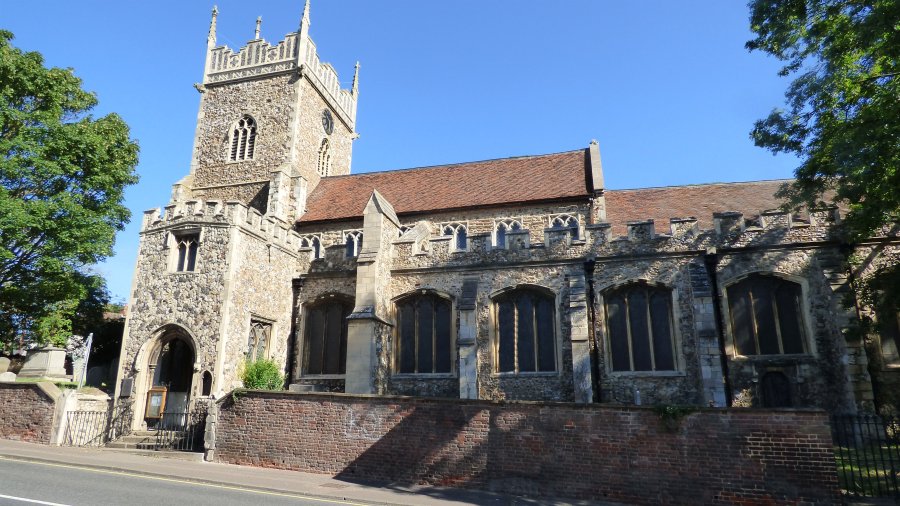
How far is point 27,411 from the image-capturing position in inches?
632

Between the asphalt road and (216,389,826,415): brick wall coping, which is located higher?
(216,389,826,415): brick wall coping

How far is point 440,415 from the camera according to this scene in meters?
11.3

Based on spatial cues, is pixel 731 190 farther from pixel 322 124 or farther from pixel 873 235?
pixel 322 124

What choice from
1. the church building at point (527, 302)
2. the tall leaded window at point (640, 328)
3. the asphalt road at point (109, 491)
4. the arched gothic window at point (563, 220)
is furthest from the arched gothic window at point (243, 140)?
the tall leaded window at point (640, 328)

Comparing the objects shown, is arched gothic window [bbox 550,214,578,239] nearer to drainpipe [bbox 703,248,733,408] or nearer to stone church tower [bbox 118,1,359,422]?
drainpipe [bbox 703,248,733,408]

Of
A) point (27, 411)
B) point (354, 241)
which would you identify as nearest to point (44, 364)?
point (27, 411)

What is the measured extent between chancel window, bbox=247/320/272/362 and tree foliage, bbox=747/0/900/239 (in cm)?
1560

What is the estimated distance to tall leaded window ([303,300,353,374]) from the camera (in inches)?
730

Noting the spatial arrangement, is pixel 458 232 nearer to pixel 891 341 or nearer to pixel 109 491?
pixel 891 341

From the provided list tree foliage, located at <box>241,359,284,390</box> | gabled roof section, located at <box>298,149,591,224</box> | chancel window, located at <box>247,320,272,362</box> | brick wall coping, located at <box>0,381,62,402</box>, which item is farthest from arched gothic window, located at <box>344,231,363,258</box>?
brick wall coping, located at <box>0,381,62,402</box>

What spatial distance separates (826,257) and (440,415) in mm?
11628

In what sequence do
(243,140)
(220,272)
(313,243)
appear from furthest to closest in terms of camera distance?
(243,140)
(313,243)
(220,272)

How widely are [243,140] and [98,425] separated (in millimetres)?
14889

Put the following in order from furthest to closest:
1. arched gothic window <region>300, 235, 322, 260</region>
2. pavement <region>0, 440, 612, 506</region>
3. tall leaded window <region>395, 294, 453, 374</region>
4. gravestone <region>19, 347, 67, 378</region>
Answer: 1. arched gothic window <region>300, 235, 322, 260</region>
2. gravestone <region>19, 347, 67, 378</region>
3. tall leaded window <region>395, 294, 453, 374</region>
4. pavement <region>0, 440, 612, 506</region>
